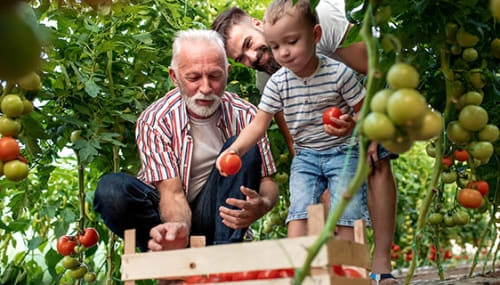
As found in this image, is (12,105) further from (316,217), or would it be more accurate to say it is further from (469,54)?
(469,54)

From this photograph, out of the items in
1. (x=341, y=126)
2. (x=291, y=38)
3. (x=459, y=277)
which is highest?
(x=291, y=38)

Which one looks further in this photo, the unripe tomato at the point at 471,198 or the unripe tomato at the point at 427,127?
the unripe tomato at the point at 471,198

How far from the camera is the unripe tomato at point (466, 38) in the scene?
45.0 inches

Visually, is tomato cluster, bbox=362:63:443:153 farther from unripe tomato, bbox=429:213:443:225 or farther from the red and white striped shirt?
unripe tomato, bbox=429:213:443:225

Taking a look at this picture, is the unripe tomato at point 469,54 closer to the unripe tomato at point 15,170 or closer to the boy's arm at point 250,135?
the boy's arm at point 250,135

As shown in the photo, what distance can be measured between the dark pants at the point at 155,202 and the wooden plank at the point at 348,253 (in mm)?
826

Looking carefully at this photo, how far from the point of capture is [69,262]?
83.7 inches

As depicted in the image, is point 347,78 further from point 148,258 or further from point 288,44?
point 148,258

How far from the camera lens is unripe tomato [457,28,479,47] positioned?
114 centimetres

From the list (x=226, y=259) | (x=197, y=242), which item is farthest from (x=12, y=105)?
(x=226, y=259)

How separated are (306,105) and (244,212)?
1.74 ft


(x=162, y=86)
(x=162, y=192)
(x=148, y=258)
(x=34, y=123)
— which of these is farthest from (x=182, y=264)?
(x=162, y=86)

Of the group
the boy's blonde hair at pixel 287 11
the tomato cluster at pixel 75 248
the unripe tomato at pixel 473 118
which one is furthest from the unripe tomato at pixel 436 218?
the tomato cluster at pixel 75 248

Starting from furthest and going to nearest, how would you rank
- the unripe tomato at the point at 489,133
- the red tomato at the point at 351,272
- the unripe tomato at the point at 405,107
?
the unripe tomato at the point at 489,133
the red tomato at the point at 351,272
the unripe tomato at the point at 405,107
